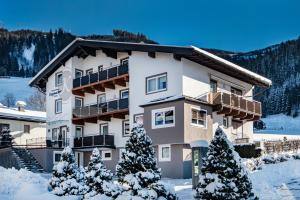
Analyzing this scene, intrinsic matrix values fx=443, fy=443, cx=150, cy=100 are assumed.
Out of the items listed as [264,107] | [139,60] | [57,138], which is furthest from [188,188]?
[264,107]

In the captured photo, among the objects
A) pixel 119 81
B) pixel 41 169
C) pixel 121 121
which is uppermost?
Result: pixel 119 81

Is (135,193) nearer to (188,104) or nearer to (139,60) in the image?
(188,104)

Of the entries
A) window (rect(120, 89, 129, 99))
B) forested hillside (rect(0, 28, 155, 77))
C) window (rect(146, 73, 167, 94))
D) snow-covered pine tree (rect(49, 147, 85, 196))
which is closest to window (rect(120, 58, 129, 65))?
window (rect(120, 89, 129, 99))

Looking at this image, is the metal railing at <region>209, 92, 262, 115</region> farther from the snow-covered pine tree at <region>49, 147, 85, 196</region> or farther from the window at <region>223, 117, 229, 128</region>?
the snow-covered pine tree at <region>49, 147, 85, 196</region>

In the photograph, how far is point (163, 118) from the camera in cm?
3102

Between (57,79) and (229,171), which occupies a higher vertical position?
(57,79)

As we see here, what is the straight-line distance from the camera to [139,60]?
115 ft

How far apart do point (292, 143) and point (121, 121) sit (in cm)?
1442

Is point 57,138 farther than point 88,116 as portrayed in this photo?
Yes

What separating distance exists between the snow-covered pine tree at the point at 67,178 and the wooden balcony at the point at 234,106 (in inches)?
627

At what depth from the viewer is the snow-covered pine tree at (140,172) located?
12.9 metres

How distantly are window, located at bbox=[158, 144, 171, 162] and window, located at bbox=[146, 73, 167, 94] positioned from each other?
4.36m

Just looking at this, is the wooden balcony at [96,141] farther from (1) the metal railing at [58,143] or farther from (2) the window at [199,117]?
(2) the window at [199,117]

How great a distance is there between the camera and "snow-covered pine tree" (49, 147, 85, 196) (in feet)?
59.5
